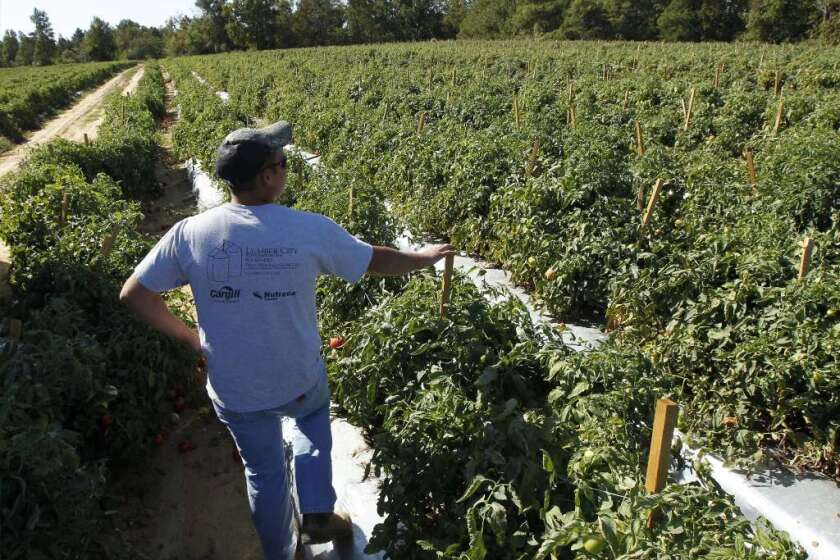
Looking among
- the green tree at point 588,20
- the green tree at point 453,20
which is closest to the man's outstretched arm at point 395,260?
the green tree at point 588,20

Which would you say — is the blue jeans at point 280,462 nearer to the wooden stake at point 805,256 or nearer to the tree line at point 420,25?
the wooden stake at point 805,256

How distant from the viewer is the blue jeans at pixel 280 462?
245cm

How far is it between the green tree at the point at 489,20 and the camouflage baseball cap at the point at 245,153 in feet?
196

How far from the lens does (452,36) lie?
66.4 meters

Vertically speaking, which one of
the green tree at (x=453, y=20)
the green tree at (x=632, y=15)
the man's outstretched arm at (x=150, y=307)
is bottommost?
the man's outstretched arm at (x=150, y=307)

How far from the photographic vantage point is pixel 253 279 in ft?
7.27

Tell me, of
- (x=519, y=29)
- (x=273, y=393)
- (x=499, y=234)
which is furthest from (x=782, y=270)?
(x=519, y=29)

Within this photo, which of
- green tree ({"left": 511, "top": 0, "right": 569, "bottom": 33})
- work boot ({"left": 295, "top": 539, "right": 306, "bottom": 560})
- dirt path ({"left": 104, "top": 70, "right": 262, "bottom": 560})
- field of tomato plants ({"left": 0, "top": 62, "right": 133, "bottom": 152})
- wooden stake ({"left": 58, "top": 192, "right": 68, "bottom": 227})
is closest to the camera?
work boot ({"left": 295, "top": 539, "right": 306, "bottom": 560})

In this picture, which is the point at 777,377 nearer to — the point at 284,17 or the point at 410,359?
the point at 410,359

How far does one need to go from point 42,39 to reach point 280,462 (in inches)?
4248

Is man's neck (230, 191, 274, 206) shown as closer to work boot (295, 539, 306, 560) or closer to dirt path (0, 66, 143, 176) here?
work boot (295, 539, 306, 560)

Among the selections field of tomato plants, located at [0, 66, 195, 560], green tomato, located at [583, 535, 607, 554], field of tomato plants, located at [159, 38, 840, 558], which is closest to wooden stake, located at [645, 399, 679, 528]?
field of tomato plants, located at [159, 38, 840, 558]

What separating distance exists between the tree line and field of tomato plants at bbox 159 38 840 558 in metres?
32.9

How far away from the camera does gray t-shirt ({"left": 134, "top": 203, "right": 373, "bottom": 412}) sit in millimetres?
2205
